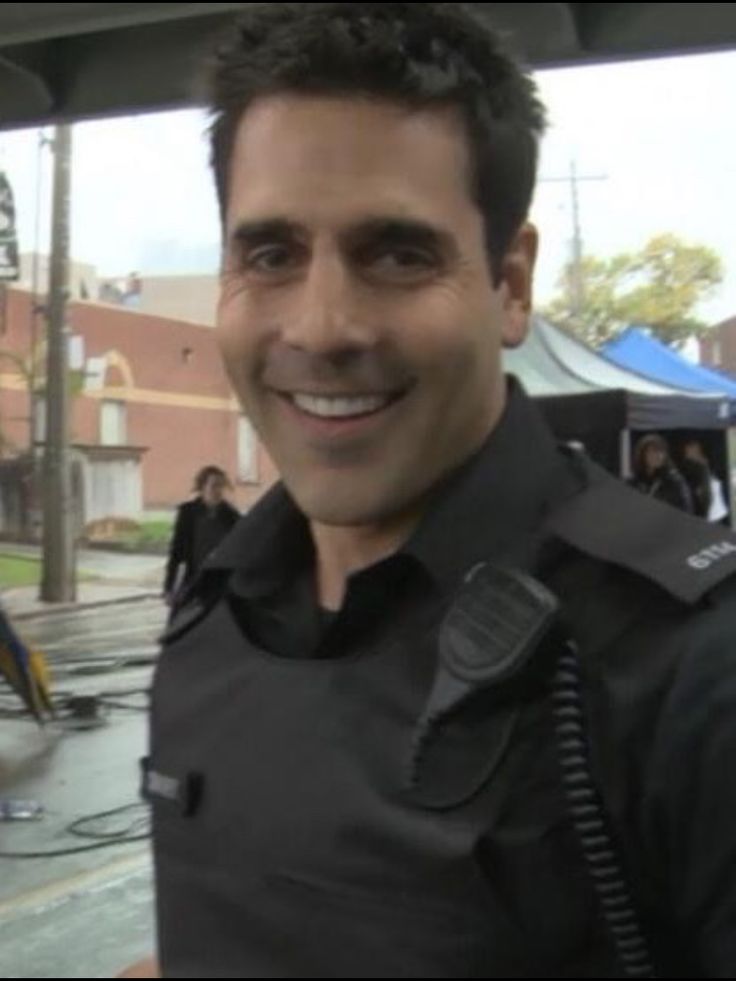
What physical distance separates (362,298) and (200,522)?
30.0 ft

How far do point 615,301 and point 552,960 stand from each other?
130ft

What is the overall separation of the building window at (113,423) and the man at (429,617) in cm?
3274

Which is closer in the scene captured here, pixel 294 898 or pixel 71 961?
pixel 294 898

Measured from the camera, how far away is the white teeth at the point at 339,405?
1085 mm

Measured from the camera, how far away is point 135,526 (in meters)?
28.1

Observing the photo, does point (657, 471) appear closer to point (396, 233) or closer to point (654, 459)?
point (654, 459)

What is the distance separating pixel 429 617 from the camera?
111 centimetres

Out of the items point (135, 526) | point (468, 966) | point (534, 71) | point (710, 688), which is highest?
point (534, 71)

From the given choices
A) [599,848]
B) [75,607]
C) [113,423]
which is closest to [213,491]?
[75,607]

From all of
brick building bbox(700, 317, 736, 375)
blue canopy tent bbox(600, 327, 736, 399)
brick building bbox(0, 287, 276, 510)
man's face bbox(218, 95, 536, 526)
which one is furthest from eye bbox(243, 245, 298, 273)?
brick building bbox(700, 317, 736, 375)

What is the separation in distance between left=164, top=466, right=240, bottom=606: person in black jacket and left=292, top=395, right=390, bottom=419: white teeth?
28.4 feet

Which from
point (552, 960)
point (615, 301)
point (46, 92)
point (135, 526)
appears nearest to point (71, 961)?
point (46, 92)

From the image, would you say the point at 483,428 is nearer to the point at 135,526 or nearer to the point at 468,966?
the point at 468,966

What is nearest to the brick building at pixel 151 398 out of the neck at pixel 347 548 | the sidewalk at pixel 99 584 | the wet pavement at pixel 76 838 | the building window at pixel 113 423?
the building window at pixel 113 423
